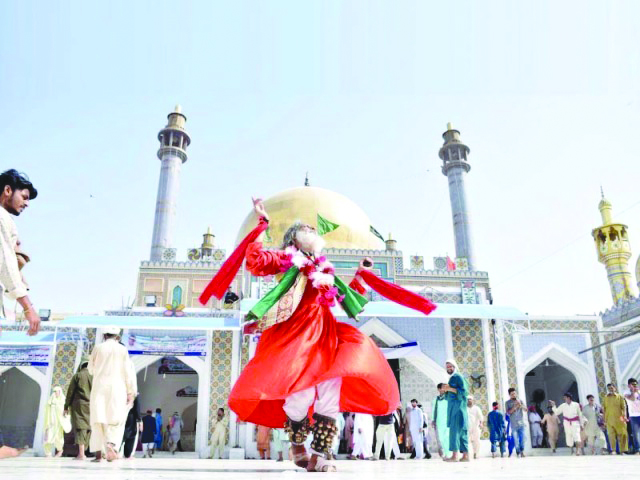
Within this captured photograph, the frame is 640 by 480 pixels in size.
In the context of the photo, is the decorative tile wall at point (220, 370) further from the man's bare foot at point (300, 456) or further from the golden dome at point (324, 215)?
the man's bare foot at point (300, 456)

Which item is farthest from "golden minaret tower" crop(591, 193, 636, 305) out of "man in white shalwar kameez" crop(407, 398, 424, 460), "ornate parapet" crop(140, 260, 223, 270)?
"man in white shalwar kameez" crop(407, 398, 424, 460)

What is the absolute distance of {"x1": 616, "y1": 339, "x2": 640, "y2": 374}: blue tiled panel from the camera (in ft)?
41.3

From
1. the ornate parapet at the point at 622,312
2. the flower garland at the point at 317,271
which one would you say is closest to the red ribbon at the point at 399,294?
the flower garland at the point at 317,271

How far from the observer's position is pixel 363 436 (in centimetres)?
873

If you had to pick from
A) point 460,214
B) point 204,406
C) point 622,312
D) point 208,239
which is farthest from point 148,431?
point 208,239

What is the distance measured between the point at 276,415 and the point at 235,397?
1.72 ft

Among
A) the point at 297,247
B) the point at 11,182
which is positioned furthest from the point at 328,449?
the point at 11,182

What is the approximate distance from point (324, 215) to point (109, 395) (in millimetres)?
17001

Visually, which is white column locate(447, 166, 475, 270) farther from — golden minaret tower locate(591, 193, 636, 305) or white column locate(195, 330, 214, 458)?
white column locate(195, 330, 214, 458)

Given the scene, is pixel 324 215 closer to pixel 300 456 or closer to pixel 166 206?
pixel 166 206

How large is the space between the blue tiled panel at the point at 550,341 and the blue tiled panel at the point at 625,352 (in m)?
0.72

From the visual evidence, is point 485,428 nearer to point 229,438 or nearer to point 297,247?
point 229,438

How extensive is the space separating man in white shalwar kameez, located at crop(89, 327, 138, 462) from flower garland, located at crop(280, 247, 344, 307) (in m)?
1.89

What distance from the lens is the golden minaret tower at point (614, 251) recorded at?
23455 millimetres
